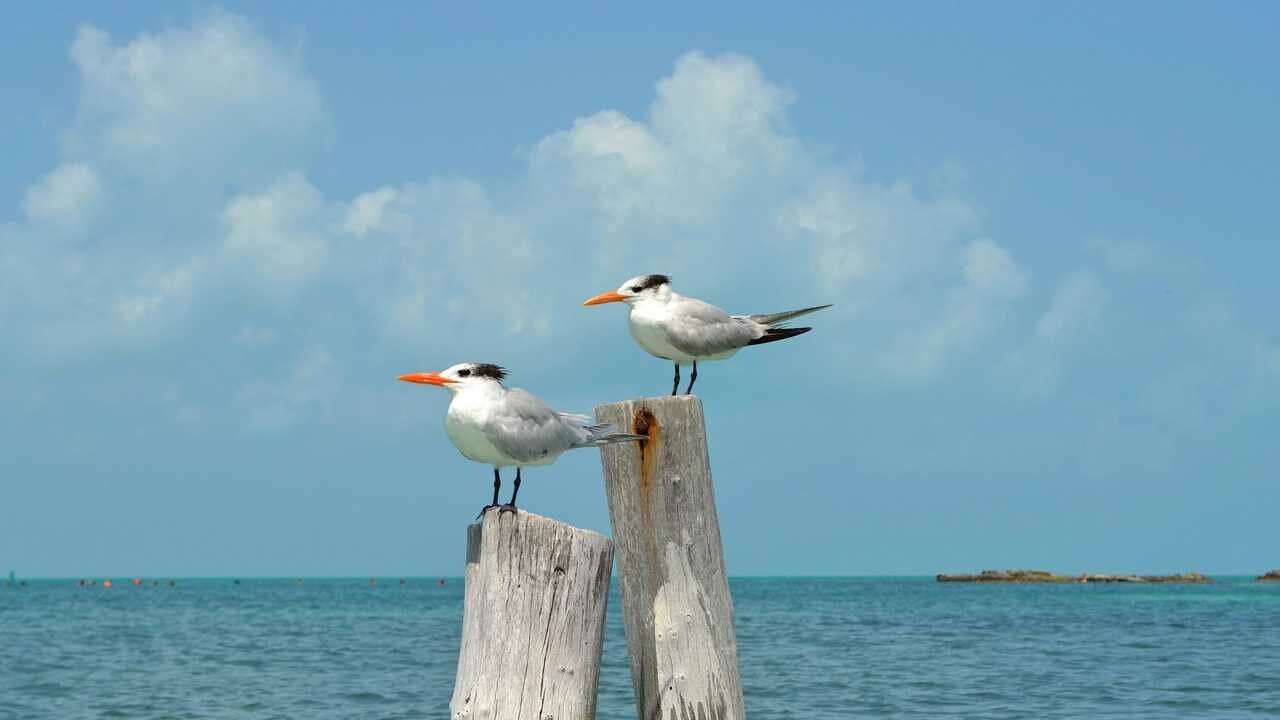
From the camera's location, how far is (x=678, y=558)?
7949mm

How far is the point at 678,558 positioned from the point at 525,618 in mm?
1244

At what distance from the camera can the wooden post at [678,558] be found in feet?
26.0

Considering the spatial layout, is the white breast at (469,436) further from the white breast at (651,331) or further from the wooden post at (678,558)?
the white breast at (651,331)

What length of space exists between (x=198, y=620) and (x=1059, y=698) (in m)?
40.9

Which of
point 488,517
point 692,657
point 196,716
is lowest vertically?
point 196,716

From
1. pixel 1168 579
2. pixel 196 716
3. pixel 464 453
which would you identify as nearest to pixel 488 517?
pixel 464 453

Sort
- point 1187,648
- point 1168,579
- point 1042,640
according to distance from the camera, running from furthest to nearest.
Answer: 1. point 1168,579
2. point 1042,640
3. point 1187,648

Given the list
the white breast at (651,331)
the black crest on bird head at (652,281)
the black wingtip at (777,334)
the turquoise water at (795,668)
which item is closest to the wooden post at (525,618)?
the white breast at (651,331)

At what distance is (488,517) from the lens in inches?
284

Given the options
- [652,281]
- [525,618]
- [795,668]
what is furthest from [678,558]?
[795,668]

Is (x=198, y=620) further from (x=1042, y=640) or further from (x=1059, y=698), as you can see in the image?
(x=1059, y=698)

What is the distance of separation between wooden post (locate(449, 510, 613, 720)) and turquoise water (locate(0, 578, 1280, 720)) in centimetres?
1079

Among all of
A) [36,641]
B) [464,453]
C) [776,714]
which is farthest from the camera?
[36,641]

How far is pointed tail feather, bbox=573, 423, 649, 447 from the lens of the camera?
7.68 metres
